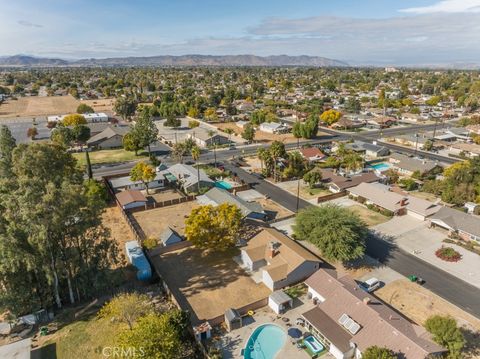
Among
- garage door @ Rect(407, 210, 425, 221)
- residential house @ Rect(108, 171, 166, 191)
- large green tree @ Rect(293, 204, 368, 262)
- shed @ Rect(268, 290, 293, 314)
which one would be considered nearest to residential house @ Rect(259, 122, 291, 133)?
residential house @ Rect(108, 171, 166, 191)

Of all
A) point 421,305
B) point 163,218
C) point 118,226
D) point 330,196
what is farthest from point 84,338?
point 330,196

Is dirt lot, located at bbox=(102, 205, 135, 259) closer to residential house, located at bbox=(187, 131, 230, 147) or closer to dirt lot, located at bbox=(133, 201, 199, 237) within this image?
dirt lot, located at bbox=(133, 201, 199, 237)

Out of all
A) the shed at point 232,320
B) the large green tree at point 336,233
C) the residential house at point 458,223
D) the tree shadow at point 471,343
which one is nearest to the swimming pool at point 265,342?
the shed at point 232,320

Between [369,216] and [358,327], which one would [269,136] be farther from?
[358,327]

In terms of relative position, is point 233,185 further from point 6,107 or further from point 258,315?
point 6,107

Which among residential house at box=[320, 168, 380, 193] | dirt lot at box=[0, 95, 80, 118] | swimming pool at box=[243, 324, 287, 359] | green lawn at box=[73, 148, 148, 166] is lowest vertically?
swimming pool at box=[243, 324, 287, 359]

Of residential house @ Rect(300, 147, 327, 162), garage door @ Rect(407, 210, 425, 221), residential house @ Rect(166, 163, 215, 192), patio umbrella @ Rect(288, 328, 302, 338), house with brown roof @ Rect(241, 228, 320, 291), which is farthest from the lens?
residential house @ Rect(300, 147, 327, 162)
